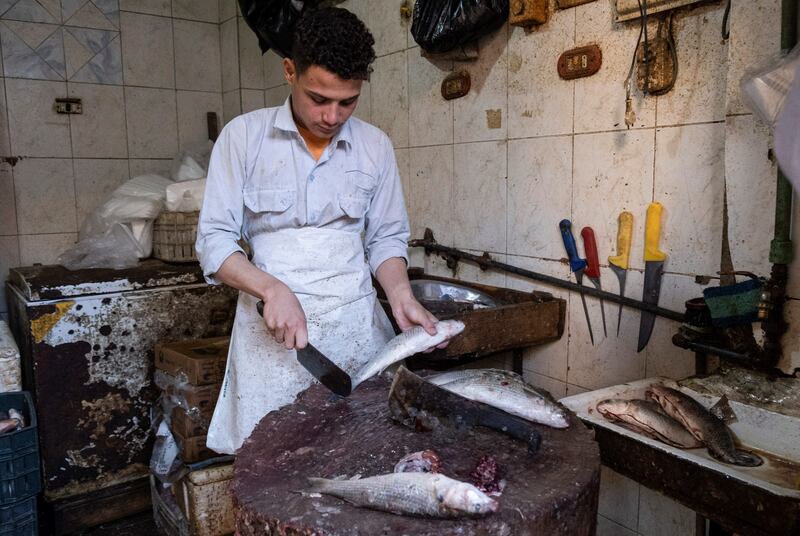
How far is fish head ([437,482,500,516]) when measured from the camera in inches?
47.9

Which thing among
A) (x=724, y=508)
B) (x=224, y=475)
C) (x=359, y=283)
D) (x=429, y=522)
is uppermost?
(x=359, y=283)

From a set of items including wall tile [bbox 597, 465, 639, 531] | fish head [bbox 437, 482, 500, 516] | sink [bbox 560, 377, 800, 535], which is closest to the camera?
fish head [bbox 437, 482, 500, 516]

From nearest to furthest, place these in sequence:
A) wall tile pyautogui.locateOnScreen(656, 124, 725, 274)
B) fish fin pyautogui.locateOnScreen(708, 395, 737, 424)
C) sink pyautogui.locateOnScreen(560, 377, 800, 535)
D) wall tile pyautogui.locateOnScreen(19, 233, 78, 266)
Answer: sink pyautogui.locateOnScreen(560, 377, 800, 535) < fish fin pyautogui.locateOnScreen(708, 395, 737, 424) < wall tile pyautogui.locateOnScreen(656, 124, 725, 274) < wall tile pyautogui.locateOnScreen(19, 233, 78, 266)

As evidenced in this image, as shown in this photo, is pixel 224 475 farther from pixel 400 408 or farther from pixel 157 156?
pixel 157 156

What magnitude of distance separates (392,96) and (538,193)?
52.9 inches

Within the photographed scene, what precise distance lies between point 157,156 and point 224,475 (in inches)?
117

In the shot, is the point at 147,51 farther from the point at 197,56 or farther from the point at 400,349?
the point at 400,349

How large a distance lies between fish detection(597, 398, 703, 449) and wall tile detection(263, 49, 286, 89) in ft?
12.0

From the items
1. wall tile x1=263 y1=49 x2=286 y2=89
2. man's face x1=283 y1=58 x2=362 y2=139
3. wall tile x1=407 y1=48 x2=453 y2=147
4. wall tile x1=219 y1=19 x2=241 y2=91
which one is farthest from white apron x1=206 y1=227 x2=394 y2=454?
wall tile x1=219 y1=19 x2=241 y2=91

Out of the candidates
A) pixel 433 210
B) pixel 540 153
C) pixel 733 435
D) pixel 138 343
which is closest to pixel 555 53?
pixel 540 153

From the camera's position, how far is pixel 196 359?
2953 mm

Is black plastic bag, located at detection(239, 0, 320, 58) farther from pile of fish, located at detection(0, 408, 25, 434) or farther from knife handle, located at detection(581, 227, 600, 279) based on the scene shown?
pile of fish, located at detection(0, 408, 25, 434)

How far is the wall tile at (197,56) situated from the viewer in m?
5.11

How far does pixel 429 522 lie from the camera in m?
1.24
